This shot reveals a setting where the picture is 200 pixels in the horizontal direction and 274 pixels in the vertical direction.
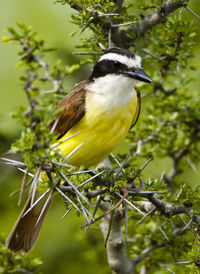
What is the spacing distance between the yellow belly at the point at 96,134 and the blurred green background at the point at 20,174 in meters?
0.84

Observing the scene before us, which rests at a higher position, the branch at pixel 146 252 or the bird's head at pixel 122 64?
the bird's head at pixel 122 64

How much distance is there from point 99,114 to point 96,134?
13cm

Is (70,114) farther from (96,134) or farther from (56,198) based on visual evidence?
(56,198)

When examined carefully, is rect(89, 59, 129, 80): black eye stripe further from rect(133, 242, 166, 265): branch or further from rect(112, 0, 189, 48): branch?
rect(133, 242, 166, 265): branch

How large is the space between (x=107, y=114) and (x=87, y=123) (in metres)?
0.14

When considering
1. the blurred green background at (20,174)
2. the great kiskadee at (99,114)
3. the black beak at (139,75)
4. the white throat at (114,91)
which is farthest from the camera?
the blurred green background at (20,174)

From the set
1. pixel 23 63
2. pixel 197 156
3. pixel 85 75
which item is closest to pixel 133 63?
pixel 197 156

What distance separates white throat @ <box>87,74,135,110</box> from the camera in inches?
123

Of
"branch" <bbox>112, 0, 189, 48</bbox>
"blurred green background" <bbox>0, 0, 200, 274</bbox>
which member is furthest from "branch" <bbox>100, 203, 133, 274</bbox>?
"branch" <bbox>112, 0, 189, 48</bbox>

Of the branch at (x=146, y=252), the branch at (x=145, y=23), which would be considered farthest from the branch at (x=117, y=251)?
the branch at (x=145, y=23)

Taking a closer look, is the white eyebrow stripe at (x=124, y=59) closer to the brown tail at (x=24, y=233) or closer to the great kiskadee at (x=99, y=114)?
the great kiskadee at (x=99, y=114)

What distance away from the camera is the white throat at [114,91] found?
123 inches

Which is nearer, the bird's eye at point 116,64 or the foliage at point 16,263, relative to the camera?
the foliage at point 16,263

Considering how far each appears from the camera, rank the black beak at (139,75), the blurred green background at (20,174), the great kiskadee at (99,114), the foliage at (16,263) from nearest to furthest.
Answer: the foliage at (16,263) < the black beak at (139,75) < the great kiskadee at (99,114) < the blurred green background at (20,174)
